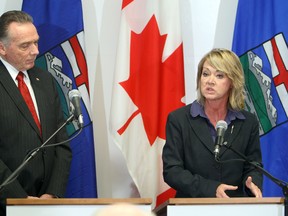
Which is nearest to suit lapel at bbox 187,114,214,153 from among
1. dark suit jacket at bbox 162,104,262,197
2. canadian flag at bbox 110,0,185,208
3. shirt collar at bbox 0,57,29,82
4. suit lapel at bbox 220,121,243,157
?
dark suit jacket at bbox 162,104,262,197

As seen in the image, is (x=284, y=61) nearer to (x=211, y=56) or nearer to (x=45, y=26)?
(x=211, y=56)

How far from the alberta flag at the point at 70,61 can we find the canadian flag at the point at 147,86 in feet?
0.78

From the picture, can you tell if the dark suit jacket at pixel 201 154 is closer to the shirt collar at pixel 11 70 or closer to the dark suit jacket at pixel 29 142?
the dark suit jacket at pixel 29 142

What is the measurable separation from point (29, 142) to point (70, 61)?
1074mm

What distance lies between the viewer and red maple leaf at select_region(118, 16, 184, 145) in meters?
5.25

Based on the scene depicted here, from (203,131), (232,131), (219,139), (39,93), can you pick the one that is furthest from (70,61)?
(219,139)

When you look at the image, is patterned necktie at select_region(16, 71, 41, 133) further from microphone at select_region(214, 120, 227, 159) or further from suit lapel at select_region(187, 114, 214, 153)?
microphone at select_region(214, 120, 227, 159)

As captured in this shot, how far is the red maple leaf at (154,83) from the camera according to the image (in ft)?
17.2

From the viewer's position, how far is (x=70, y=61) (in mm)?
5219

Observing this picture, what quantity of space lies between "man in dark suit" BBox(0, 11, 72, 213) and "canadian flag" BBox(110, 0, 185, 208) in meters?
0.72

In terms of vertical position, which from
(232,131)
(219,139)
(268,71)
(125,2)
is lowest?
(232,131)

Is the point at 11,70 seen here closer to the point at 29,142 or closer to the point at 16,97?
the point at 16,97

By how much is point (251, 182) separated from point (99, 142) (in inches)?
64.9

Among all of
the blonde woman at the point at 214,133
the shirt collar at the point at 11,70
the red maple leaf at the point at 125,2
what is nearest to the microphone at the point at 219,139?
the blonde woman at the point at 214,133
